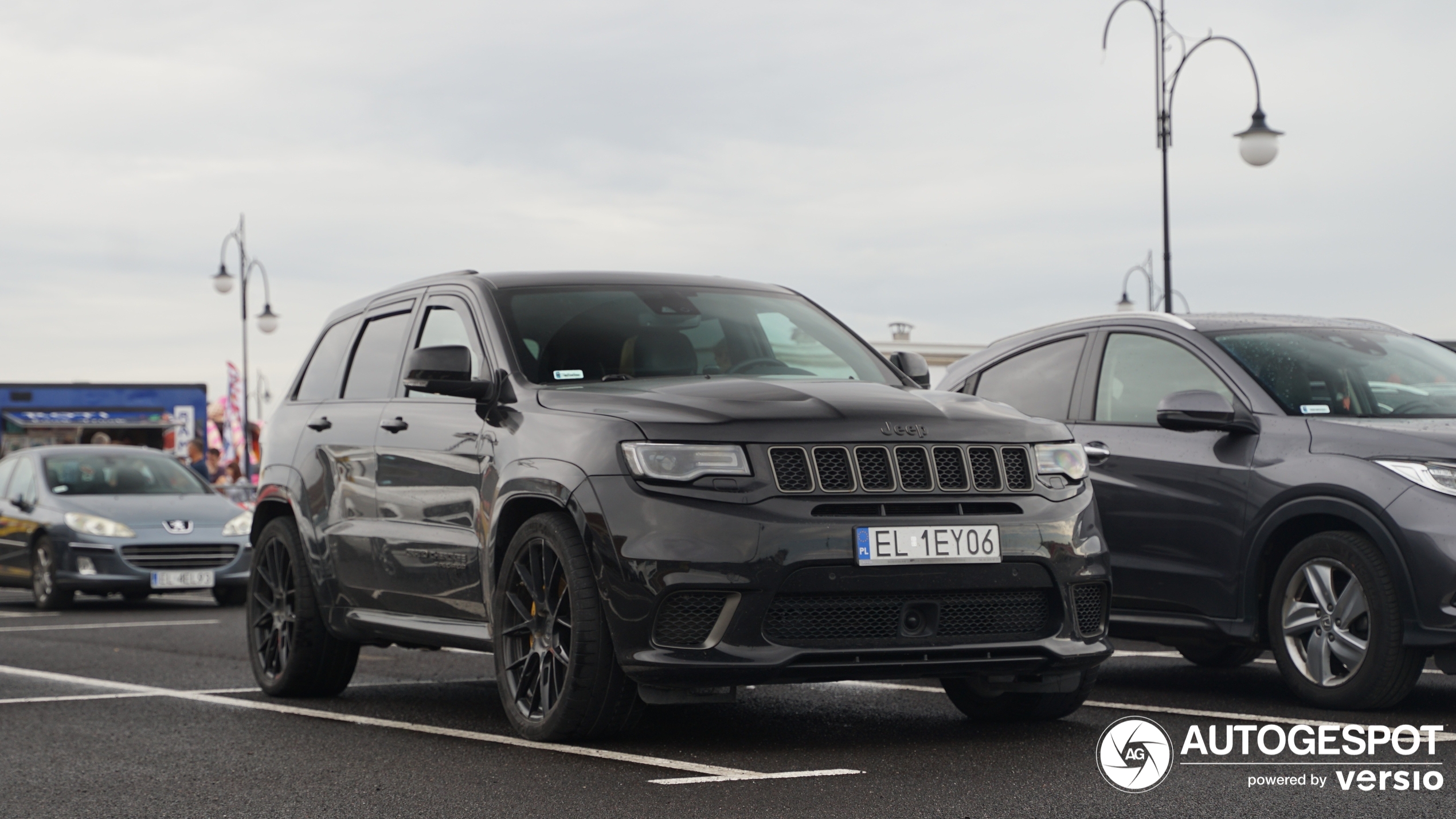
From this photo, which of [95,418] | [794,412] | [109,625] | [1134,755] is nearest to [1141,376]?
[1134,755]

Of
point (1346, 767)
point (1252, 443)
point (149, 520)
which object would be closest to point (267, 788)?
point (1346, 767)

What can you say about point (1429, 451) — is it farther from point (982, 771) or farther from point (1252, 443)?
point (982, 771)

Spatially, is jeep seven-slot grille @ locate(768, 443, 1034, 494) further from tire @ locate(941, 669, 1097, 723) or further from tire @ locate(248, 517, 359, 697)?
tire @ locate(248, 517, 359, 697)

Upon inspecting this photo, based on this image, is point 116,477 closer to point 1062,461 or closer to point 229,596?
point 229,596

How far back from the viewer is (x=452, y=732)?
7082 mm

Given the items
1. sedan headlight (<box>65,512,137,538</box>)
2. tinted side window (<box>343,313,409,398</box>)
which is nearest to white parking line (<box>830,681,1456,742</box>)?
tinted side window (<box>343,313,409,398</box>)

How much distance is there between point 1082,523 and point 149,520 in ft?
42.1

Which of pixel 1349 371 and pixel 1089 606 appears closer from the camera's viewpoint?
pixel 1089 606

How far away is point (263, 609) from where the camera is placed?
8.95m

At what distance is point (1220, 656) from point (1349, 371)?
1.90 m

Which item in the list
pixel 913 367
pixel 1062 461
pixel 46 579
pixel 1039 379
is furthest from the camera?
pixel 46 579

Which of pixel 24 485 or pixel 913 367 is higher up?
A: pixel 913 367

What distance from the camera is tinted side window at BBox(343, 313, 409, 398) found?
8047 mm

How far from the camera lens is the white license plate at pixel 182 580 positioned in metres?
17.0
